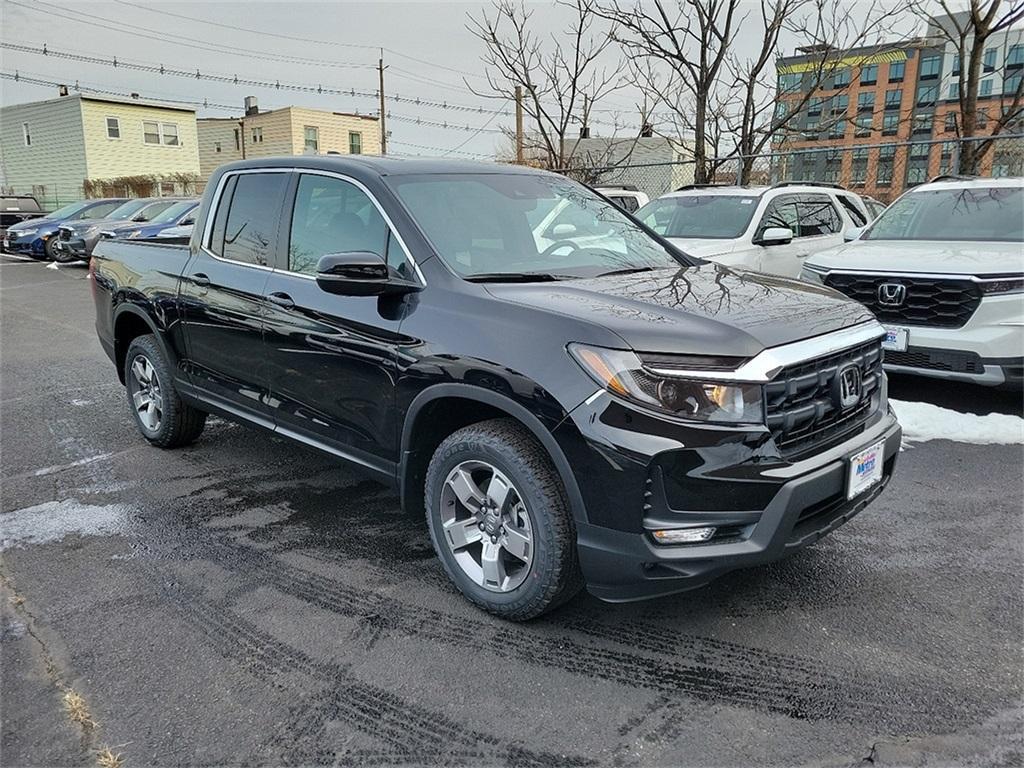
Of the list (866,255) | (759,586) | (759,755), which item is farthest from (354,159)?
(866,255)

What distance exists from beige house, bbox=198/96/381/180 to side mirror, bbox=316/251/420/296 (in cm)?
3770

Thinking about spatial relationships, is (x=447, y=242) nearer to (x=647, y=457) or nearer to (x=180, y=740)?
(x=647, y=457)

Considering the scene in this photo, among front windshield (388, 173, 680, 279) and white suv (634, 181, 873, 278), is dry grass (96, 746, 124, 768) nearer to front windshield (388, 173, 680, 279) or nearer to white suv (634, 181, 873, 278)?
front windshield (388, 173, 680, 279)

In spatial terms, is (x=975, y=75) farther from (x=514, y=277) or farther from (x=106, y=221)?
(x=106, y=221)

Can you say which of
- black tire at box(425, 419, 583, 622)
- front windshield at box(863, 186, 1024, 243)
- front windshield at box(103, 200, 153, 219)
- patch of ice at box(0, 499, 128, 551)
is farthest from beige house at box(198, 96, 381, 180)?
black tire at box(425, 419, 583, 622)

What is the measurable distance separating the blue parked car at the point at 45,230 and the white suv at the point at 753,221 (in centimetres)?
1610

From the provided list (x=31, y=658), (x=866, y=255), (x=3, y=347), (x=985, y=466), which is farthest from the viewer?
(x=3, y=347)

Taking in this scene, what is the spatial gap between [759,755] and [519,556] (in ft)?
3.50

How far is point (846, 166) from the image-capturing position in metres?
19.6

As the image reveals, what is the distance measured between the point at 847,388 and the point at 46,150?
4384 cm

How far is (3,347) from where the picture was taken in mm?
8766

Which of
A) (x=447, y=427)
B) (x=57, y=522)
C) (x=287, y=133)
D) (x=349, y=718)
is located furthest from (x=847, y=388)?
(x=287, y=133)

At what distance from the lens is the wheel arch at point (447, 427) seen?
267cm

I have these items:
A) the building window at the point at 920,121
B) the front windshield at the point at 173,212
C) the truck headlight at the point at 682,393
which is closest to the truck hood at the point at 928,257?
the truck headlight at the point at 682,393
